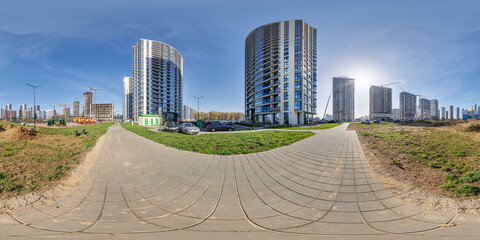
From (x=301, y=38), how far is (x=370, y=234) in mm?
52270

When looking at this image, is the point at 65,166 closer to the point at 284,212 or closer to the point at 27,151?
the point at 27,151

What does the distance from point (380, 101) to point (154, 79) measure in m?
124

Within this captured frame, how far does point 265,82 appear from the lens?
54.1 m

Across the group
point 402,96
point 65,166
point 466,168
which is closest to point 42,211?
point 65,166

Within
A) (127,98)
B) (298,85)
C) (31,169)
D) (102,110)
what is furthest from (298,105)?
(102,110)

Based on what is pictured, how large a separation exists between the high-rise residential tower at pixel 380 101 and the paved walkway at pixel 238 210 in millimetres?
122329

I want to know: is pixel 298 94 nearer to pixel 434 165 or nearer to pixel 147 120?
pixel 434 165

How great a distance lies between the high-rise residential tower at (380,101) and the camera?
330 ft

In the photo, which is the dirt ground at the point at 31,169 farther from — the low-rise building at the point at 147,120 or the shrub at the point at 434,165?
the low-rise building at the point at 147,120

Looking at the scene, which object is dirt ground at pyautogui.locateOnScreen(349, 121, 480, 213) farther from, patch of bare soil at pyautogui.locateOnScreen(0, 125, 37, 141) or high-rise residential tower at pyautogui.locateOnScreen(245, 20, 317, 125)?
high-rise residential tower at pyautogui.locateOnScreen(245, 20, 317, 125)

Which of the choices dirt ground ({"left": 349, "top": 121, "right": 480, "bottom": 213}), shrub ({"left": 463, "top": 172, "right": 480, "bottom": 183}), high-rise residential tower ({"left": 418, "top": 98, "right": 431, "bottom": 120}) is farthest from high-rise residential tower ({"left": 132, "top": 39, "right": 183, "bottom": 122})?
high-rise residential tower ({"left": 418, "top": 98, "right": 431, "bottom": 120})

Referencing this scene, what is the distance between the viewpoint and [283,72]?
4825 centimetres

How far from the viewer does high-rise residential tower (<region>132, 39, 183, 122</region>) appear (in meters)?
75.9

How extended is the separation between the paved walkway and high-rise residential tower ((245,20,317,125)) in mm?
43024
